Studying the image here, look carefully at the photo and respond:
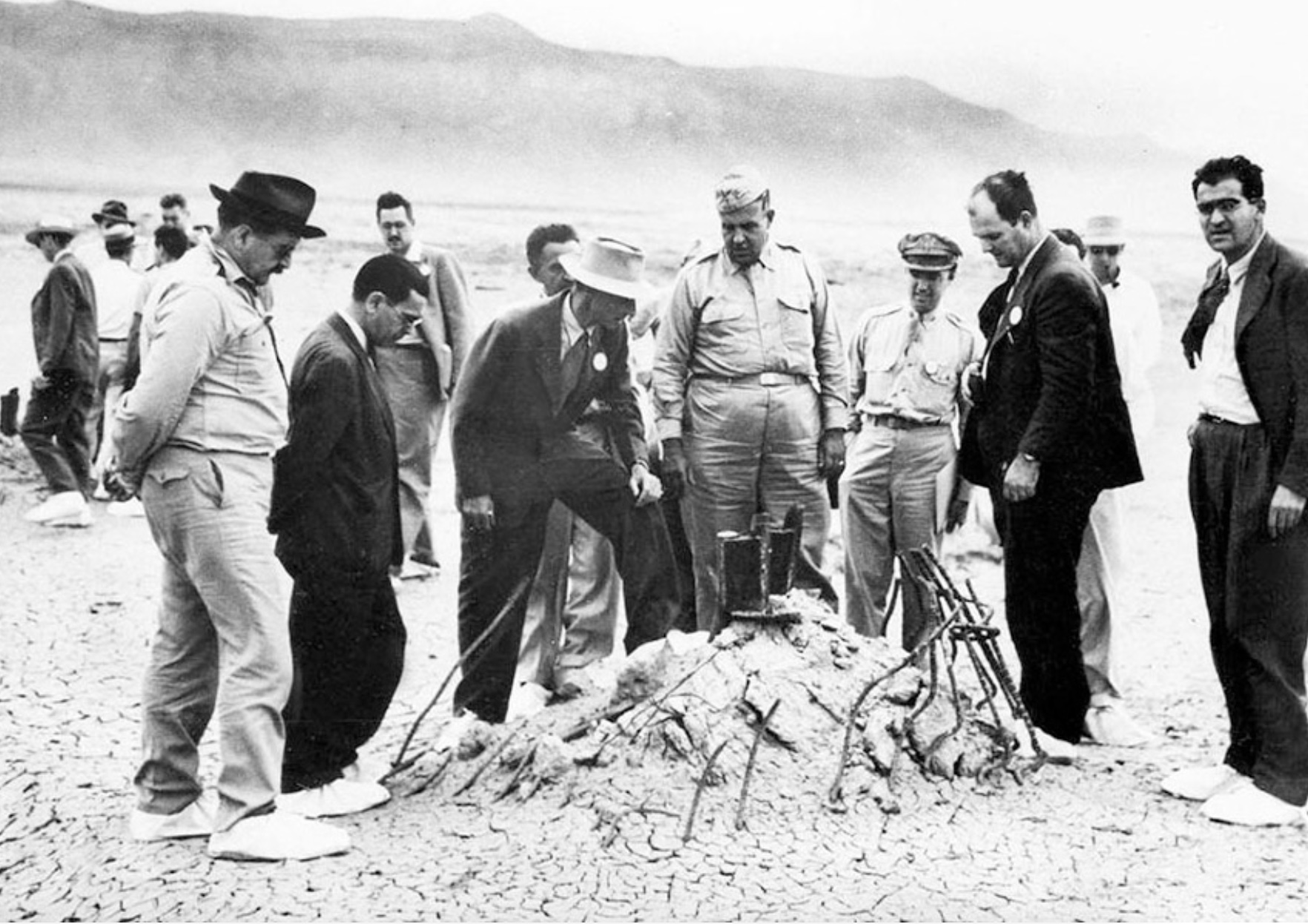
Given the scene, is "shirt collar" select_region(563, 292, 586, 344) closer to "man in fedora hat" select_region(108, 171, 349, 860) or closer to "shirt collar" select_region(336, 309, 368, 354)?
"shirt collar" select_region(336, 309, 368, 354)

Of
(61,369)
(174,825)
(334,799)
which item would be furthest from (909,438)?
(61,369)

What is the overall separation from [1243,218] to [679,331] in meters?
2.05

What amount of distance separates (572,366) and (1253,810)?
2.61 meters

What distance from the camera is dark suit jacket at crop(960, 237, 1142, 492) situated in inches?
164

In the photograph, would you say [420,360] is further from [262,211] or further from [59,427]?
[262,211]

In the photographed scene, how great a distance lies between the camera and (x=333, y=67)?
737cm

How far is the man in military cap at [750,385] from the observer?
4859 mm

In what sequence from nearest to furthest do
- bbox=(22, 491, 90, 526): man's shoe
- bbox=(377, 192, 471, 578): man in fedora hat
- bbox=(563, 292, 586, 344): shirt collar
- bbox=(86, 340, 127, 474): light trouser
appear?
1. bbox=(563, 292, 586, 344): shirt collar
2. bbox=(377, 192, 471, 578): man in fedora hat
3. bbox=(22, 491, 90, 526): man's shoe
4. bbox=(86, 340, 127, 474): light trouser

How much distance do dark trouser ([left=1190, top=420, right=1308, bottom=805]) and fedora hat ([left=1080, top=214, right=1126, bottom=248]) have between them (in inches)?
75.8

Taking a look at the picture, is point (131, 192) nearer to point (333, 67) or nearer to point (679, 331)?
point (333, 67)

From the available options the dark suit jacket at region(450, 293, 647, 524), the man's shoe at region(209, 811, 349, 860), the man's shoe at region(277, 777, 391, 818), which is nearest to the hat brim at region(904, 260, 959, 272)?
the dark suit jacket at region(450, 293, 647, 524)

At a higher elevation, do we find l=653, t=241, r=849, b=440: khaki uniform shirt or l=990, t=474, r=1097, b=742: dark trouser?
l=653, t=241, r=849, b=440: khaki uniform shirt

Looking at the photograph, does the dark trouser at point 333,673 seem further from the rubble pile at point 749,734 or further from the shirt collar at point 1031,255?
the shirt collar at point 1031,255

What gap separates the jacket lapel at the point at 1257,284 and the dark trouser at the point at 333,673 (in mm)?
2688
